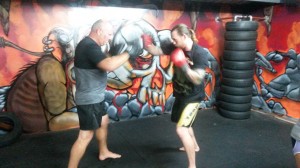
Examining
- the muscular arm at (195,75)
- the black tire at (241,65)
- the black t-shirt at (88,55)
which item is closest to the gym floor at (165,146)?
the black tire at (241,65)

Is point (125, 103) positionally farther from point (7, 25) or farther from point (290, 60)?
point (290, 60)

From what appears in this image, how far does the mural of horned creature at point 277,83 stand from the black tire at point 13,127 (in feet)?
13.4

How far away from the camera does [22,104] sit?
3.37 meters

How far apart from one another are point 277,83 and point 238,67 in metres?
0.91

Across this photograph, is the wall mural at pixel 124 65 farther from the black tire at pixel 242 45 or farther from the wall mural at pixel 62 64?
the black tire at pixel 242 45

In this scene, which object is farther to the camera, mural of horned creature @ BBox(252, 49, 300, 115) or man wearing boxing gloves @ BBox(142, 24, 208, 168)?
mural of horned creature @ BBox(252, 49, 300, 115)

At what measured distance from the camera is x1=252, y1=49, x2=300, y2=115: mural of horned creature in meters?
4.02

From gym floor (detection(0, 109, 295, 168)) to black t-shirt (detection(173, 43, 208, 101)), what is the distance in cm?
83

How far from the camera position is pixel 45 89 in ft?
11.4

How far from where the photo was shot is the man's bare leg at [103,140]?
8.52 feet

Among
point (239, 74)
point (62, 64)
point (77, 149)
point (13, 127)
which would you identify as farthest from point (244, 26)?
point (13, 127)

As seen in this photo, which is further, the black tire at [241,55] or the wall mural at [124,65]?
the black tire at [241,55]

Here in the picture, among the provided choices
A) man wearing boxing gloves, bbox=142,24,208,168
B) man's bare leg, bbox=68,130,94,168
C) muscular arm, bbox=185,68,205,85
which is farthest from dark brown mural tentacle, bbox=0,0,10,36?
muscular arm, bbox=185,68,205,85

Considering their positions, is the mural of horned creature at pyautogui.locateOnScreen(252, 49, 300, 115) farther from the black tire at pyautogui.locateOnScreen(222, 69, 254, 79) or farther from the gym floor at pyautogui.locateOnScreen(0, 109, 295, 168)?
the black tire at pyautogui.locateOnScreen(222, 69, 254, 79)
